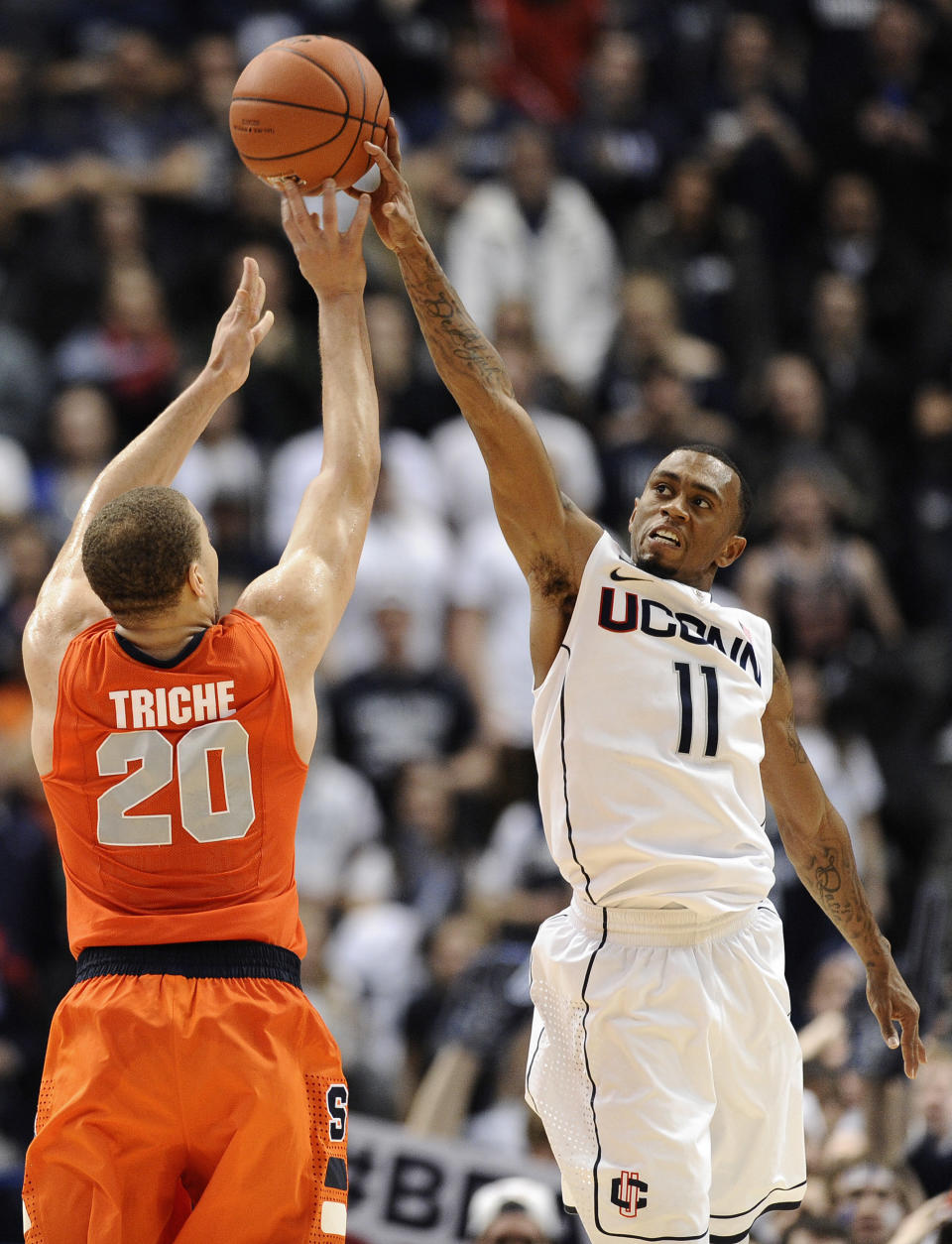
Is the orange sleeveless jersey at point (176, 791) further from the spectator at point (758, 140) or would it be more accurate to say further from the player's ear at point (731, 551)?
the spectator at point (758, 140)

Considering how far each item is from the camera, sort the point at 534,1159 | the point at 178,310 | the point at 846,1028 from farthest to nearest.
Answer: the point at 178,310
the point at 846,1028
the point at 534,1159

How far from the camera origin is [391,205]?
14.9ft

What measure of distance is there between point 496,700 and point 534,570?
5.25 meters

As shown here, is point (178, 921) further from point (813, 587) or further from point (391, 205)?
point (813, 587)

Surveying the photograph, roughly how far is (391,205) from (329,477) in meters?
0.73

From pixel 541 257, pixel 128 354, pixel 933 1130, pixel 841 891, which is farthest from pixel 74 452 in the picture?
pixel 841 891

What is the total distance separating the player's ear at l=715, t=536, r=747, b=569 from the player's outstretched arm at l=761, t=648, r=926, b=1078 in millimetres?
360

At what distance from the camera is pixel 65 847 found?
13.2 ft

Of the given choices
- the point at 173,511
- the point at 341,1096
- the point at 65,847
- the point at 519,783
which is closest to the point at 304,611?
the point at 173,511

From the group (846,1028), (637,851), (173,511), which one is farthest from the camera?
(846,1028)

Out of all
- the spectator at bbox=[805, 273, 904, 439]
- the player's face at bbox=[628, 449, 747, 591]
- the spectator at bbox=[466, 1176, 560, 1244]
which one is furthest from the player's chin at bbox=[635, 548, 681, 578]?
the spectator at bbox=[805, 273, 904, 439]

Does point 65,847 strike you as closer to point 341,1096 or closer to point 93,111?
point 341,1096

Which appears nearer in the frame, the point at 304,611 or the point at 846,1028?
the point at 304,611

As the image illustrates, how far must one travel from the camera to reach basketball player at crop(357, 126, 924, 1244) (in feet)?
14.3
